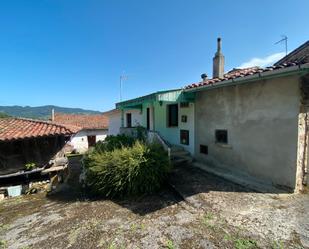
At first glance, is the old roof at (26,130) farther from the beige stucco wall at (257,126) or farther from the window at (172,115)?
the beige stucco wall at (257,126)

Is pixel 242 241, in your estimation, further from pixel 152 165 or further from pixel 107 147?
pixel 107 147

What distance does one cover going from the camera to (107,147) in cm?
951

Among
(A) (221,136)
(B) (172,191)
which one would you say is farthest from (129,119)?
(B) (172,191)

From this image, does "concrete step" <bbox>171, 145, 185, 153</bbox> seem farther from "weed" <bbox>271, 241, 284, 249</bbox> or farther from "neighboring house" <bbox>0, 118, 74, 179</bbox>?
"weed" <bbox>271, 241, 284, 249</bbox>

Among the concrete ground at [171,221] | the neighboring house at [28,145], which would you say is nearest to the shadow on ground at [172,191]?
the concrete ground at [171,221]

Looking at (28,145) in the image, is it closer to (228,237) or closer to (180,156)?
(180,156)

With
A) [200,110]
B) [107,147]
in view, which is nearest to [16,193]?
[107,147]

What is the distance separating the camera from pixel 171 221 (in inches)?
193

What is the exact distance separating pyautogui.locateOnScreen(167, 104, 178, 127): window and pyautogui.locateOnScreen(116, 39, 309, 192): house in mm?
506

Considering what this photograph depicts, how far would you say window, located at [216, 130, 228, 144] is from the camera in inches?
318

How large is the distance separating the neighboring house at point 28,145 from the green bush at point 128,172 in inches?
106

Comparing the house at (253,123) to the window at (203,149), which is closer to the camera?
the house at (253,123)

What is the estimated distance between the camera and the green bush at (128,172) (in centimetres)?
684

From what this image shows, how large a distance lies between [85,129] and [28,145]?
17.2 metres
